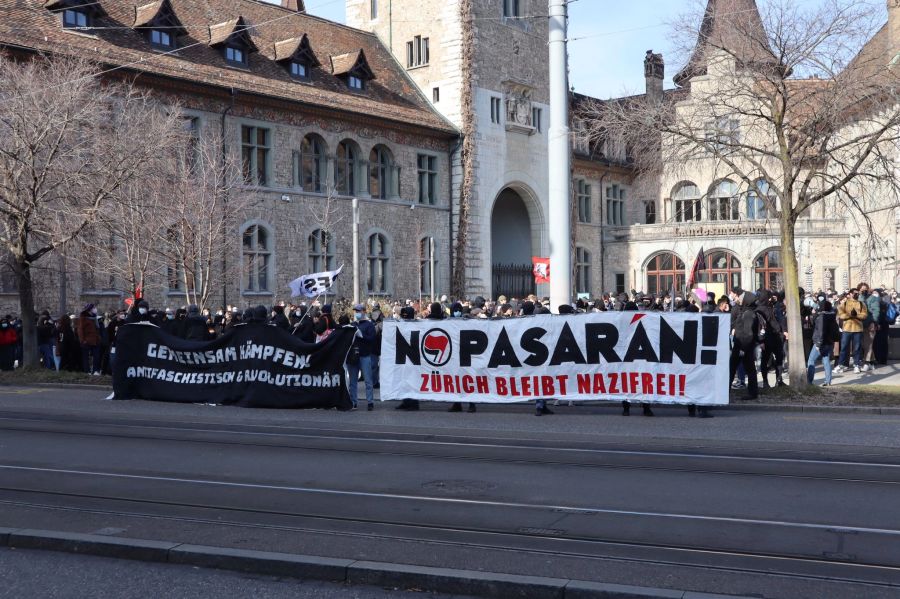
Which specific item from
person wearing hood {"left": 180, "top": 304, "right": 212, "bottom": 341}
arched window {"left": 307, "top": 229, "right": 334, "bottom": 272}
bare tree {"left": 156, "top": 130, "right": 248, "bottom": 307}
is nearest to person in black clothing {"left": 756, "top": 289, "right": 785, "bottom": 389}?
person wearing hood {"left": 180, "top": 304, "right": 212, "bottom": 341}

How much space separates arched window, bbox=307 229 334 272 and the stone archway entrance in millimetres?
12460

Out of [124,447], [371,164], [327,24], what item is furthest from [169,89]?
[124,447]

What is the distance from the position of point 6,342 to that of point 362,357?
13436 mm

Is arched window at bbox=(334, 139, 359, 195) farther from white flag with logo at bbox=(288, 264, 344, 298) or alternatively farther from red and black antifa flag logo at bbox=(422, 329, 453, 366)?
red and black antifa flag logo at bbox=(422, 329, 453, 366)

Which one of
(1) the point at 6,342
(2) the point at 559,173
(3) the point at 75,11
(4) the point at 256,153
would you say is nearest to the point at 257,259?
(4) the point at 256,153

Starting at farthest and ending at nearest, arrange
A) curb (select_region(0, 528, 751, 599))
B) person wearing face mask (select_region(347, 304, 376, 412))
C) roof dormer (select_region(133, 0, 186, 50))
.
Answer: roof dormer (select_region(133, 0, 186, 50))
person wearing face mask (select_region(347, 304, 376, 412))
curb (select_region(0, 528, 751, 599))

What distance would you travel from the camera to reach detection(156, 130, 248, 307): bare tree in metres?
30.4

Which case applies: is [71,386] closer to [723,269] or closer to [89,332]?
[89,332]

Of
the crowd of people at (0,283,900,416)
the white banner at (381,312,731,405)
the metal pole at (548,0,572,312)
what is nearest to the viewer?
the white banner at (381,312,731,405)

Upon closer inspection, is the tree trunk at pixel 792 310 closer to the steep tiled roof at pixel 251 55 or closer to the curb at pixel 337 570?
the curb at pixel 337 570

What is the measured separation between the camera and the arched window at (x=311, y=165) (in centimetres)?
3987

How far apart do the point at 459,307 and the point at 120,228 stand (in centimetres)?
1252

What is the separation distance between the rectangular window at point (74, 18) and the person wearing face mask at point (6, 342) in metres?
11.0

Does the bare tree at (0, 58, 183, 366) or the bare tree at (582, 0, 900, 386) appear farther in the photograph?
the bare tree at (0, 58, 183, 366)
